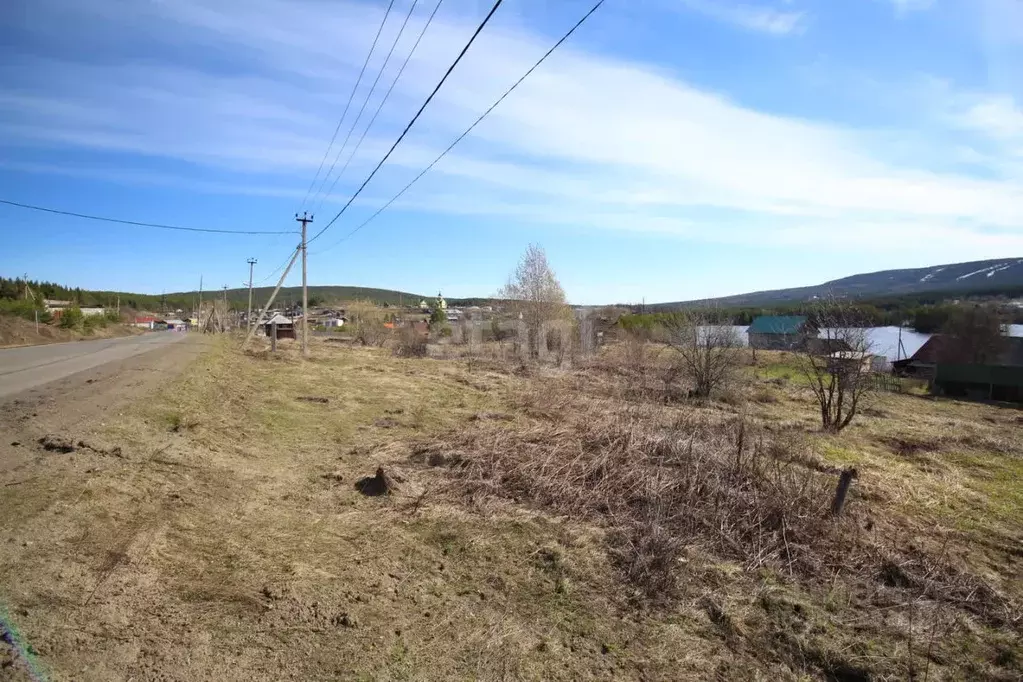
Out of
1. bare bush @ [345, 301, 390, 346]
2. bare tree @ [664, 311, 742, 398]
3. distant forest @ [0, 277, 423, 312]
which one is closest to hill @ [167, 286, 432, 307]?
distant forest @ [0, 277, 423, 312]

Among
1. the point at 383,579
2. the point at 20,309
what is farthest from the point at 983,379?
the point at 20,309

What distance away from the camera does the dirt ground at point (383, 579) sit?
11.6 feet

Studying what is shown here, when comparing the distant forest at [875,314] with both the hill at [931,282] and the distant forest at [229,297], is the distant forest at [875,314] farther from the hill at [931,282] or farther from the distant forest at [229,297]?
the distant forest at [229,297]

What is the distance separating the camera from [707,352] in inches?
891

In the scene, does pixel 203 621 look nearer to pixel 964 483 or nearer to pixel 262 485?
pixel 262 485

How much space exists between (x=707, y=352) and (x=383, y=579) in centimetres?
2010

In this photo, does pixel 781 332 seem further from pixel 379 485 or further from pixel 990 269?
pixel 990 269

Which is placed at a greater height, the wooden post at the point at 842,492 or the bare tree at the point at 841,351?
the bare tree at the point at 841,351

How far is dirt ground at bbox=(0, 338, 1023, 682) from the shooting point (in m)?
3.52

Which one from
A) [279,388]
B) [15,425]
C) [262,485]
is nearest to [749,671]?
[262,485]

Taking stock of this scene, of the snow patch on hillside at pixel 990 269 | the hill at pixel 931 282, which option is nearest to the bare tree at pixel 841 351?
Answer: the hill at pixel 931 282

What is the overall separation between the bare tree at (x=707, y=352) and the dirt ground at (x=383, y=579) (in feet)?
44.6

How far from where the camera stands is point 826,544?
582 centimetres

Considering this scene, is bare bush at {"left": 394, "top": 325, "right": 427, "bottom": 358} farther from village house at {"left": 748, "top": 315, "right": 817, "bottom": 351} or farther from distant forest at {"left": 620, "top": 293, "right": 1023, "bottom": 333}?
village house at {"left": 748, "top": 315, "right": 817, "bottom": 351}
